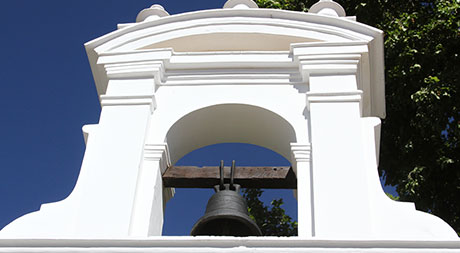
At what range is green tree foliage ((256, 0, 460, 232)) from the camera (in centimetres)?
954

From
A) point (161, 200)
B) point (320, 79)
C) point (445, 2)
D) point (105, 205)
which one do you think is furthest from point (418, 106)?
point (105, 205)

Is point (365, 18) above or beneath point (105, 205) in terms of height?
above

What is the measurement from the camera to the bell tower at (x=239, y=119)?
4.89 meters

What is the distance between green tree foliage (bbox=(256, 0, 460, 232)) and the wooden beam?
12.8ft

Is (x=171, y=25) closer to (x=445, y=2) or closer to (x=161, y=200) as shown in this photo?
(x=161, y=200)

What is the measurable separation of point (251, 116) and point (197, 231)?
114 cm

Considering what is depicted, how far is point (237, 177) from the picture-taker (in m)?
5.72

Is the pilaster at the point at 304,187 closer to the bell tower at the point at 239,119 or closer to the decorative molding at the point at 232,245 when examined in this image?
the bell tower at the point at 239,119

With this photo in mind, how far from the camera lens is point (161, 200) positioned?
5.58m

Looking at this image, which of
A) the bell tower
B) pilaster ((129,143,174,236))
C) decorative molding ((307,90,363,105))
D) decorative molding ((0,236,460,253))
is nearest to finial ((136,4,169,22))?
the bell tower

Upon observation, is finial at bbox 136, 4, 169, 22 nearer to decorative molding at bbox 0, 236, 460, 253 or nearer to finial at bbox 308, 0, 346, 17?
finial at bbox 308, 0, 346, 17

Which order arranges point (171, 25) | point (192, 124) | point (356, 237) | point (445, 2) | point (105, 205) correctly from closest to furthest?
point (356, 237), point (105, 205), point (192, 124), point (171, 25), point (445, 2)

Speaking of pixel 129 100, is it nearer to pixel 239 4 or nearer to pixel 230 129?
pixel 230 129

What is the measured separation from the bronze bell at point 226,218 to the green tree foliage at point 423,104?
4.27 m
